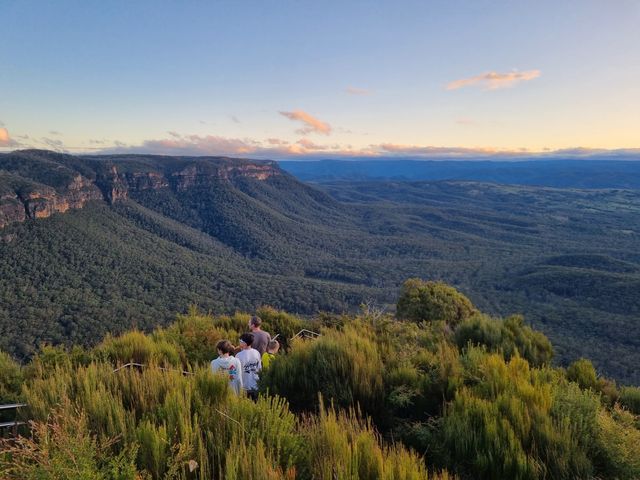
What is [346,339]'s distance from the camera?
5.52 meters

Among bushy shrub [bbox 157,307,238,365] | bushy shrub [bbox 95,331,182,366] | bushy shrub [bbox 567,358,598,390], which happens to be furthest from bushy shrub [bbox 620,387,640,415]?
bushy shrub [bbox 95,331,182,366]

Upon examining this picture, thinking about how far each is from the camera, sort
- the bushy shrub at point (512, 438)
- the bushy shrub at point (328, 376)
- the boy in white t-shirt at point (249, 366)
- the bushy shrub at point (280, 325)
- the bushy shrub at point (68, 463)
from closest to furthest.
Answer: the bushy shrub at point (68, 463)
the bushy shrub at point (512, 438)
the bushy shrub at point (328, 376)
the boy in white t-shirt at point (249, 366)
the bushy shrub at point (280, 325)

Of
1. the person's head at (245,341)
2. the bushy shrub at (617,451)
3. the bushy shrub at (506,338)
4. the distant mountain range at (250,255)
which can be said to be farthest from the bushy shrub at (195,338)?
the bushy shrub at (617,451)

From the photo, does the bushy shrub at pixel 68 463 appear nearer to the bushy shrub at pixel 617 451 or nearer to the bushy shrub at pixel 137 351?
the bushy shrub at pixel 617 451

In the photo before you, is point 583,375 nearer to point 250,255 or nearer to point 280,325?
point 280,325

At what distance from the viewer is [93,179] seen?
360 feet

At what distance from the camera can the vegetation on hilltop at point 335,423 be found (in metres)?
2.20

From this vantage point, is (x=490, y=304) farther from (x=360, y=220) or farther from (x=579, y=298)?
(x=360, y=220)

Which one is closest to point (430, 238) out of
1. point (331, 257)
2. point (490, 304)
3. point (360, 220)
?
point (360, 220)

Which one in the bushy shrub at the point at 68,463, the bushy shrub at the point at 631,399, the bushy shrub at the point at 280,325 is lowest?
the bushy shrub at the point at 280,325

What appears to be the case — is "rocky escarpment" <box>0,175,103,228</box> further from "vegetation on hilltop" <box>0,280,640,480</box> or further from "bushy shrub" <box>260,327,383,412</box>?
"bushy shrub" <box>260,327,383,412</box>

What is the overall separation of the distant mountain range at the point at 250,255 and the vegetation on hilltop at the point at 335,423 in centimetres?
554

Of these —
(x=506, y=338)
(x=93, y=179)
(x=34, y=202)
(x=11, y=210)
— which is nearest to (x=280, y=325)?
(x=506, y=338)

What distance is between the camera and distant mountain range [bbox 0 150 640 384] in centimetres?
5644
